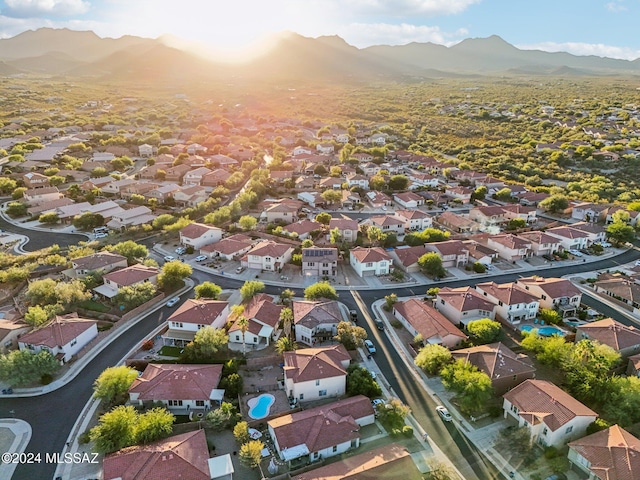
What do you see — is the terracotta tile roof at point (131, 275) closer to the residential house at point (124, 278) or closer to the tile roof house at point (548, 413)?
the residential house at point (124, 278)

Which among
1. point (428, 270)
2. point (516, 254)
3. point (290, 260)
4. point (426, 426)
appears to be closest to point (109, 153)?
point (290, 260)

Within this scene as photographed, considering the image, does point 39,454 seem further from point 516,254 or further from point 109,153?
point 109,153

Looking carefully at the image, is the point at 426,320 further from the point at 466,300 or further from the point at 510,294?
the point at 510,294

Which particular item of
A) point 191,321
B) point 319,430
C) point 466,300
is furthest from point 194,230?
point 319,430

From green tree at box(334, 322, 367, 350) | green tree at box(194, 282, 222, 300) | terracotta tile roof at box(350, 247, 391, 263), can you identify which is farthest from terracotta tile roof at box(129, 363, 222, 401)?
terracotta tile roof at box(350, 247, 391, 263)

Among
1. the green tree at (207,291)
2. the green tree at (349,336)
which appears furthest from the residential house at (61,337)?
the green tree at (349,336)

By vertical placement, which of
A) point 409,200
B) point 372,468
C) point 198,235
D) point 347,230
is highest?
point 409,200
